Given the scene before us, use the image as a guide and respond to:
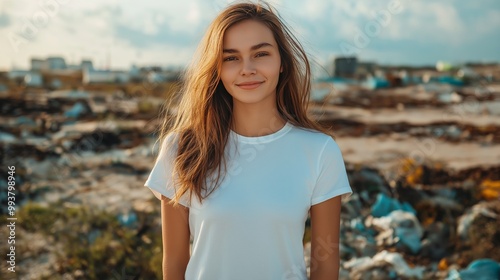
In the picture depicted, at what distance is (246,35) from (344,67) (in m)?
4.67

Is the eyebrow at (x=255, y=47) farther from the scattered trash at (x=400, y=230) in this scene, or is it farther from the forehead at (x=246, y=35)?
the scattered trash at (x=400, y=230)

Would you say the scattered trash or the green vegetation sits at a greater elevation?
the scattered trash

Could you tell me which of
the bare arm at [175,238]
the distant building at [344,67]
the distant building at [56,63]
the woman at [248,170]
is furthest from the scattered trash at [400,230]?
the distant building at [56,63]

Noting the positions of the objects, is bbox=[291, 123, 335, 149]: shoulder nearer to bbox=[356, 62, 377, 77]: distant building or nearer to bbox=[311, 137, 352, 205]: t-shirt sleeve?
bbox=[311, 137, 352, 205]: t-shirt sleeve

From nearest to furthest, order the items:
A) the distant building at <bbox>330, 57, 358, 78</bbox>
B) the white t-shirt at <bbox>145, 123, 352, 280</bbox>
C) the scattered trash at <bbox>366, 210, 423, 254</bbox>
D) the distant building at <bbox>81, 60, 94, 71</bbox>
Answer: the white t-shirt at <bbox>145, 123, 352, 280</bbox> < the scattered trash at <bbox>366, 210, 423, 254</bbox> < the distant building at <bbox>330, 57, 358, 78</bbox> < the distant building at <bbox>81, 60, 94, 71</bbox>

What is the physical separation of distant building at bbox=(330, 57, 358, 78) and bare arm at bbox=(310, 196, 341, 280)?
4574mm

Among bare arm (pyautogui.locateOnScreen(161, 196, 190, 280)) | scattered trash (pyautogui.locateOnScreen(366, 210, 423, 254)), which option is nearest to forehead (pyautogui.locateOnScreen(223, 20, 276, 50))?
bare arm (pyautogui.locateOnScreen(161, 196, 190, 280))

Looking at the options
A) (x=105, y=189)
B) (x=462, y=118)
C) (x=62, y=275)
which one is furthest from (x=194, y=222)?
(x=462, y=118)

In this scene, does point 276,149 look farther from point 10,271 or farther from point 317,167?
point 10,271

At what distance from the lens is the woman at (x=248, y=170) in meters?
1.72

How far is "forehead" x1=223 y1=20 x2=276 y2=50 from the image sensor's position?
176 cm

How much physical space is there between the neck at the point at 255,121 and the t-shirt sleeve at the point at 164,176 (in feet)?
0.83

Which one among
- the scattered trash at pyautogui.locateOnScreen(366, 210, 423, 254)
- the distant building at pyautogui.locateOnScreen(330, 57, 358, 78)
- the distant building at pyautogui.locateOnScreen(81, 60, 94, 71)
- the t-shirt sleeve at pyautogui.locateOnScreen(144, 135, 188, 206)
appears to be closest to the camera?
the t-shirt sleeve at pyautogui.locateOnScreen(144, 135, 188, 206)

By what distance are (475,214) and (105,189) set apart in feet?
10.0
